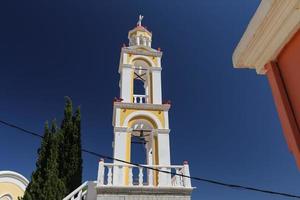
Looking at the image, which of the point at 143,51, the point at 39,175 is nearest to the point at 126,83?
the point at 143,51

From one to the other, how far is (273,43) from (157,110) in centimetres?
1040

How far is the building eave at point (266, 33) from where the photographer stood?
6.28 feet

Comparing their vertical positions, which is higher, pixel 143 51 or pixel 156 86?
pixel 143 51

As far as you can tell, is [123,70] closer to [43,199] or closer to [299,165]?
[43,199]

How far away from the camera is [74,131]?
14.4 meters

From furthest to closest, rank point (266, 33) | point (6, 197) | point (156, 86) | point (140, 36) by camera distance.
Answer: point (140, 36)
point (6, 197)
point (156, 86)
point (266, 33)

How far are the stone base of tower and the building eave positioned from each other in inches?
291

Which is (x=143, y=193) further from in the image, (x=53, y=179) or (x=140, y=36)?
(x=140, y=36)

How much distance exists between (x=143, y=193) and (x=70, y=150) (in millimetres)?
5835

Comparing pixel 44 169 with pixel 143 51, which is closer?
pixel 44 169

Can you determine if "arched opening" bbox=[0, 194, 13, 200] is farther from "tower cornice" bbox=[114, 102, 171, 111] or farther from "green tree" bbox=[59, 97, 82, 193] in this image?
"tower cornice" bbox=[114, 102, 171, 111]

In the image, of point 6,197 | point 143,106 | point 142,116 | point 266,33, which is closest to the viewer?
point 266,33

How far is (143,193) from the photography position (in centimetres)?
912

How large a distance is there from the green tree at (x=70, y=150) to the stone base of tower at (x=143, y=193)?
3821 mm
